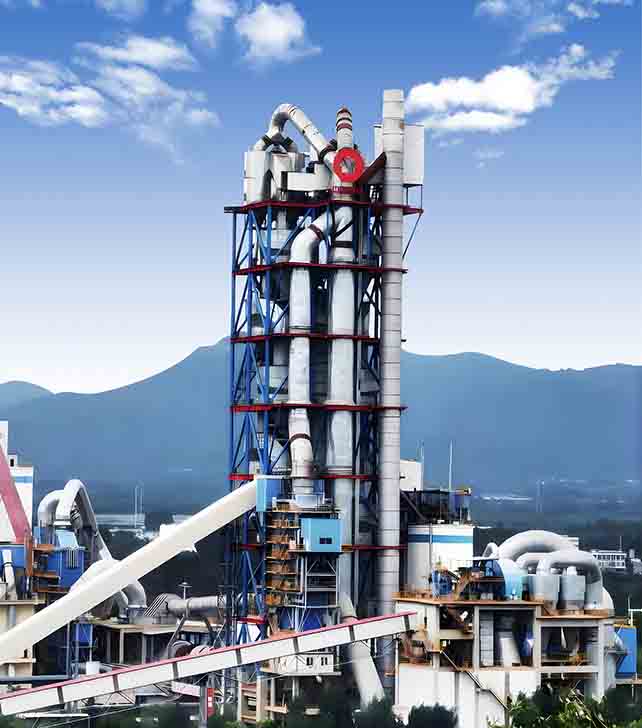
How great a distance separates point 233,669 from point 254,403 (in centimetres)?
1132

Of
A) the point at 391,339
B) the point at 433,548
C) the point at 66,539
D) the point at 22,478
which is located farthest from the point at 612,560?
the point at 391,339

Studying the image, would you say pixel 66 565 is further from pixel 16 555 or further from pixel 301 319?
pixel 301 319

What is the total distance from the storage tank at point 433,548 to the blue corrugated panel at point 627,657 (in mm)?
6708

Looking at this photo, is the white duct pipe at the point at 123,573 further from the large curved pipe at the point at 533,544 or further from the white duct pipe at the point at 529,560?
the white duct pipe at the point at 529,560

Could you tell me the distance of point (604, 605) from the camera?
218 feet

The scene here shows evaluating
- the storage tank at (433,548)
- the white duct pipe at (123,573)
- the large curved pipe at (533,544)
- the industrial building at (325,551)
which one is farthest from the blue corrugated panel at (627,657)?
the white duct pipe at (123,573)

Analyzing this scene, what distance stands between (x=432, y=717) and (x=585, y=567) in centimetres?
868

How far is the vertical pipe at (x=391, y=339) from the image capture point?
72250 millimetres

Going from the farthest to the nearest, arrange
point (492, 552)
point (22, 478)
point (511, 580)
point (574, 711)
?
point (22, 478)
point (492, 552)
point (511, 580)
point (574, 711)

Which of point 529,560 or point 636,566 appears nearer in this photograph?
point 529,560

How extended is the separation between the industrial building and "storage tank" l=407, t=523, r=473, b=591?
3.4 inches

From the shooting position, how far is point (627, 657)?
69.2 meters

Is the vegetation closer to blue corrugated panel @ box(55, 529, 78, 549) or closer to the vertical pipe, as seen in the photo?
the vertical pipe

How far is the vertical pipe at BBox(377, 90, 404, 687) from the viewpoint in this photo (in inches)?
2844
